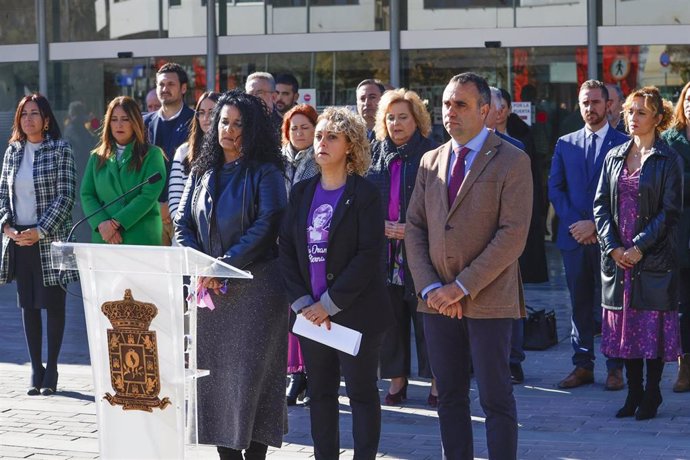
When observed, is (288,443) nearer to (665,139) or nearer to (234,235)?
(234,235)

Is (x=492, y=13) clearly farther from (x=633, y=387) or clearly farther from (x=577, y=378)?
(x=633, y=387)

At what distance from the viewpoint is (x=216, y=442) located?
6.09 metres

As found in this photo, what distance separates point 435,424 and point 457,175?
7.30 feet

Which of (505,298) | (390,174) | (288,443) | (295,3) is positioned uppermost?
(295,3)

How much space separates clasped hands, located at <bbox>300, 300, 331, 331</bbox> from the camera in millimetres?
6113

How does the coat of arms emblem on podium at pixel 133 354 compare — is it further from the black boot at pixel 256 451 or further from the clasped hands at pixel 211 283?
the black boot at pixel 256 451

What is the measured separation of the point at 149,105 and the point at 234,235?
5331mm

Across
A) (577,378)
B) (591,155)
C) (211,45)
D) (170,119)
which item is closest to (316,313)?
A: (577,378)

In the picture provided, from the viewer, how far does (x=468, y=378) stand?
6.06m

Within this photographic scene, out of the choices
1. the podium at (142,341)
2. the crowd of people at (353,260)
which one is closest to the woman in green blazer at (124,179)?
the crowd of people at (353,260)

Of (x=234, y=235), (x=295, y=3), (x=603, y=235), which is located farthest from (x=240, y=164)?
(x=295, y=3)

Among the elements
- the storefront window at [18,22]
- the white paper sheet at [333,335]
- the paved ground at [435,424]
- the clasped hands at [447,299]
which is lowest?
the paved ground at [435,424]

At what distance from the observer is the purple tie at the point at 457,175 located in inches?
237

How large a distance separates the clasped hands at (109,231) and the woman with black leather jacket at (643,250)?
127 inches
